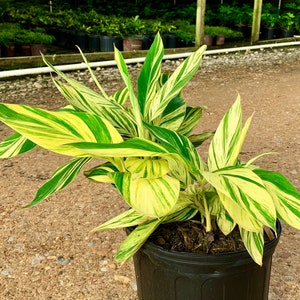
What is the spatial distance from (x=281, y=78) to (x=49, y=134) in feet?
15.7

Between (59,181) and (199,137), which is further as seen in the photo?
(199,137)

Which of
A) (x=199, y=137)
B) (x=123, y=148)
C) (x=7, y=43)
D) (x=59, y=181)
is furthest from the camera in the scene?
(x=7, y=43)

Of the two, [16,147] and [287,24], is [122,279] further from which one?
[287,24]

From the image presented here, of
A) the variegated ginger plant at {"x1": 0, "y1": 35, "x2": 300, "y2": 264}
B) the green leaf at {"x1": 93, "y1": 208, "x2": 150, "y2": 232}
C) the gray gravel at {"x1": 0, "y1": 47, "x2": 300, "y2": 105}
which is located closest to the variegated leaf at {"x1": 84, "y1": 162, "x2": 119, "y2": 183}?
the variegated ginger plant at {"x1": 0, "y1": 35, "x2": 300, "y2": 264}

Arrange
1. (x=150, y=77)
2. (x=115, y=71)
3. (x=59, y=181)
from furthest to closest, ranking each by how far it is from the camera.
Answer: (x=115, y=71), (x=150, y=77), (x=59, y=181)

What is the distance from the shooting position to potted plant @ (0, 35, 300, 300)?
1.01m

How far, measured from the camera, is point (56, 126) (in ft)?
3.27

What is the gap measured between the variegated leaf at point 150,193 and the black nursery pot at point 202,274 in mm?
250

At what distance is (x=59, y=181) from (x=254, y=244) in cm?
51

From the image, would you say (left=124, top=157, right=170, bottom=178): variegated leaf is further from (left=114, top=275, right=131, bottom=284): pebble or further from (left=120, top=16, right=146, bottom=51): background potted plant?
(left=120, top=16, right=146, bottom=51): background potted plant

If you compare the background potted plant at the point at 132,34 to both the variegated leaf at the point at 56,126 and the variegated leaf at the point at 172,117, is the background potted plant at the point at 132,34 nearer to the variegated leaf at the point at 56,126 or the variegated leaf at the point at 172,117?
the variegated leaf at the point at 172,117

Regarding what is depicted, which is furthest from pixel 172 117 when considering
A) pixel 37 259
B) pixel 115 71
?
pixel 115 71

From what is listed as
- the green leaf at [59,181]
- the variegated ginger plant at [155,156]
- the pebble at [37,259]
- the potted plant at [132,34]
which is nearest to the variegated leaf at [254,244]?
the variegated ginger plant at [155,156]

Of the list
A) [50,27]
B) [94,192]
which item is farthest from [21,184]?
[50,27]
